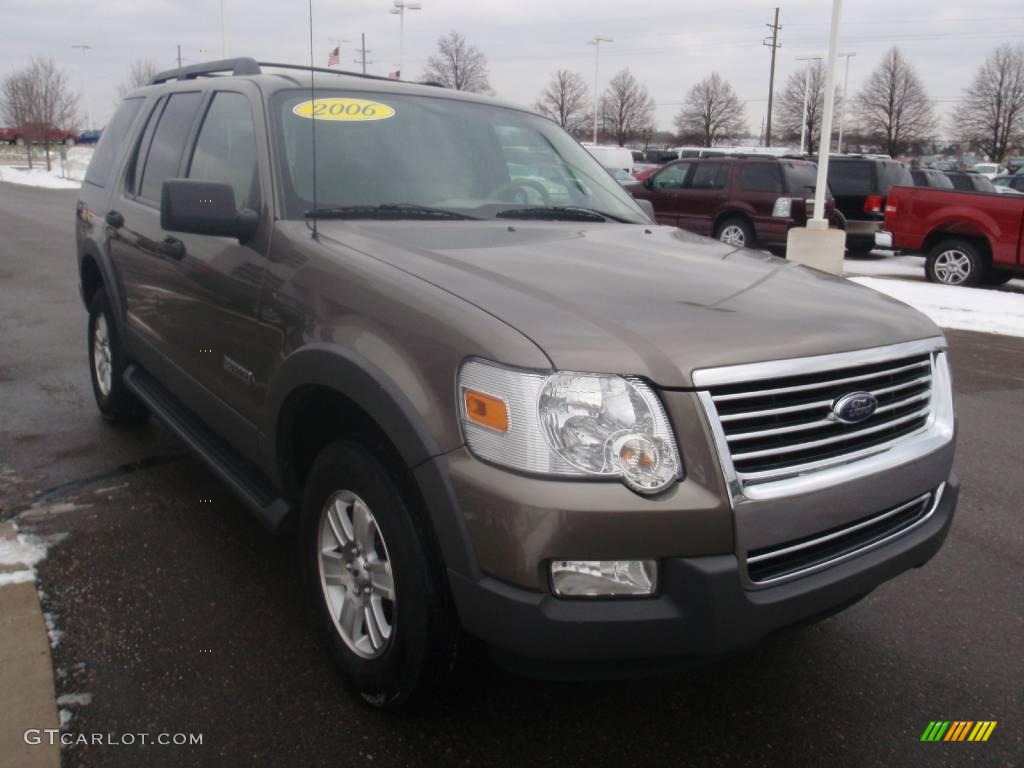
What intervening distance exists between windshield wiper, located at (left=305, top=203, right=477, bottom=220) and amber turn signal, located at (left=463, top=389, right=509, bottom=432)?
1.25 m

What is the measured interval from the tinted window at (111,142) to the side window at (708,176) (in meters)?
11.8

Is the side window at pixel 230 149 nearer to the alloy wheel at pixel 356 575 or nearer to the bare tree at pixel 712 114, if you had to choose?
the alloy wheel at pixel 356 575

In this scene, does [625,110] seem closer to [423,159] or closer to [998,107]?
[998,107]

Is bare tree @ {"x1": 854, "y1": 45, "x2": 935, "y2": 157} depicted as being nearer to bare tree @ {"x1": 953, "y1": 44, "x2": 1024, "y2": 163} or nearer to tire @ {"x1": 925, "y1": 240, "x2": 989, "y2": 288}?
bare tree @ {"x1": 953, "y1": 44, "x2": 1024, "y2": 163}

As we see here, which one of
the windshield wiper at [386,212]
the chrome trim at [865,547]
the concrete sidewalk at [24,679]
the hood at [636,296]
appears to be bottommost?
the concrete sidewalk at [24,679]

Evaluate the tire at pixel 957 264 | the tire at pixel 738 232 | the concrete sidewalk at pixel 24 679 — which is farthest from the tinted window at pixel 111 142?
the tire at pixel 738 232

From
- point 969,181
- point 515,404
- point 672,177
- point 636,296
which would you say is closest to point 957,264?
point 672,177

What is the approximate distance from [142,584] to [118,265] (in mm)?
1979

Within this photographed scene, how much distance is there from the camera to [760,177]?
49.6 ft

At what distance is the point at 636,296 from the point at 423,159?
1389mm

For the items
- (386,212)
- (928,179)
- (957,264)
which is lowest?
(957,264)

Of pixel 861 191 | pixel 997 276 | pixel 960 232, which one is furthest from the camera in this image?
pixel 861 191

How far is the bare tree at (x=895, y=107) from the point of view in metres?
62.5

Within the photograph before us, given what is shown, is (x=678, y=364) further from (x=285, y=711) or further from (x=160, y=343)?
(x=160, y=343)
